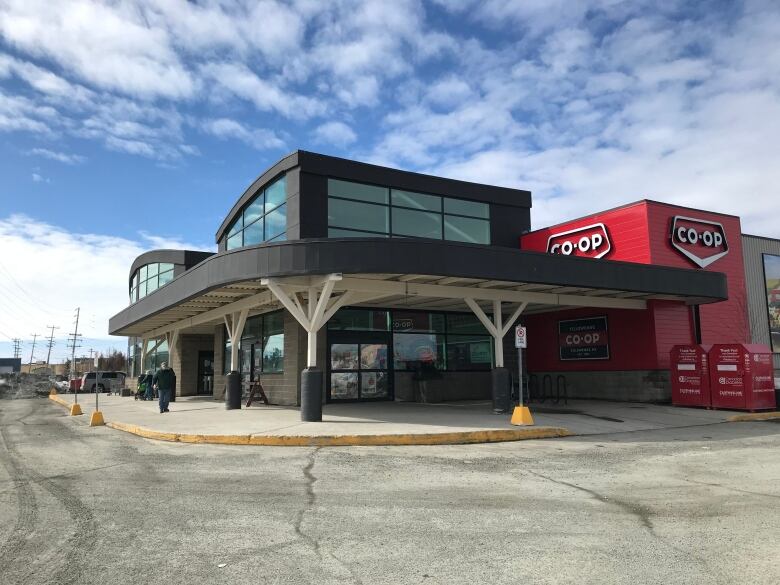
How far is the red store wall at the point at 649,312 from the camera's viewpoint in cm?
2019

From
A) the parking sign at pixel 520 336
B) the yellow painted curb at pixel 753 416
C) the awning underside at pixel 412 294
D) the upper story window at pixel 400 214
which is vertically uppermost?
the upper story window at pixel 400 214

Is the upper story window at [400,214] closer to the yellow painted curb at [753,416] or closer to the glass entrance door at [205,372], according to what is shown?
the yellow painted curb at [753,416]

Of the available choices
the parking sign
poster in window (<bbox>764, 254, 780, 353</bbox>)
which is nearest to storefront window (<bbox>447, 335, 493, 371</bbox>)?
the parking sign

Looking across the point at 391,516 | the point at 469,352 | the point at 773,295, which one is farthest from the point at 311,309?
the point at 773,295

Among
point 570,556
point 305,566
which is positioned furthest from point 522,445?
point 305,566

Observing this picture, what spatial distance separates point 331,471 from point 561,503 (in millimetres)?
3564

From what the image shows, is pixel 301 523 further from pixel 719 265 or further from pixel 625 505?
pixel 719 265

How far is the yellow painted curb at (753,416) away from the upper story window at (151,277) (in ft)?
92.6

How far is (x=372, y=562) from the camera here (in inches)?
195

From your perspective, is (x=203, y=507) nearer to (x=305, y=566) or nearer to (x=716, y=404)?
(x=305, y=566)

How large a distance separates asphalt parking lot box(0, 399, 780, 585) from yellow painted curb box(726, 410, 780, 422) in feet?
18.1

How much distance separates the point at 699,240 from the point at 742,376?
22.0 feet

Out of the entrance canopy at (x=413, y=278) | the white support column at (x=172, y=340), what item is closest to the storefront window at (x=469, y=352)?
the entrance canopy at (x=413, y=278)

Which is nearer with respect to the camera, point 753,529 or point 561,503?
point 753,529
